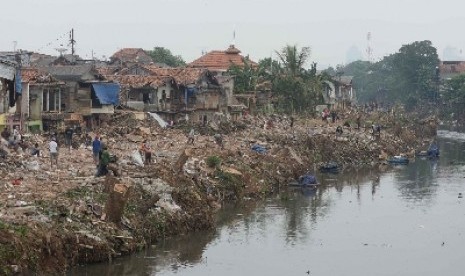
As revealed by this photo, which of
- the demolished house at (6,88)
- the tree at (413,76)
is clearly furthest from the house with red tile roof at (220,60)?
the tree at (413,76)

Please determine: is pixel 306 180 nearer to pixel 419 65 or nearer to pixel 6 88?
pixel 6 88

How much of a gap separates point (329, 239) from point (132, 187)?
25.1 ft

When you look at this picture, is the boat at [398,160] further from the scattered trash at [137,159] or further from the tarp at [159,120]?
the scattered trash at [137,159]

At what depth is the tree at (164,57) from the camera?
8544cm

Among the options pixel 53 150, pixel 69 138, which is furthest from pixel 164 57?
pixel 53 150

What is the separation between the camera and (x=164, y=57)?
284 feet

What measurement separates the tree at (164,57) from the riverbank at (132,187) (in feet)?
116

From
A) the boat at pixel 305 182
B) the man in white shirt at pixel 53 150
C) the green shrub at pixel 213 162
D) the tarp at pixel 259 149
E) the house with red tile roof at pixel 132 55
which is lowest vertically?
the boat at pixel 305 182

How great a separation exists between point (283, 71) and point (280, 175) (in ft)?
71.7

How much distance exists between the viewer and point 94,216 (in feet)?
79.0

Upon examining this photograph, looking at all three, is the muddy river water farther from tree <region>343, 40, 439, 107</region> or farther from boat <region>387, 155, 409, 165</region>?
tree <region>343, 40, 439, 107</region>

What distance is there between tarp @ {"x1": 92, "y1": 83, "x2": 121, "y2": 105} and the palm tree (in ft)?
61.1

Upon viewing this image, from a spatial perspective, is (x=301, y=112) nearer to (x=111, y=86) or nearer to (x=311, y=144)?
(x=311, y=144)


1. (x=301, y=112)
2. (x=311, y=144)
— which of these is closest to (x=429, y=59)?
(x=301, y=112)
